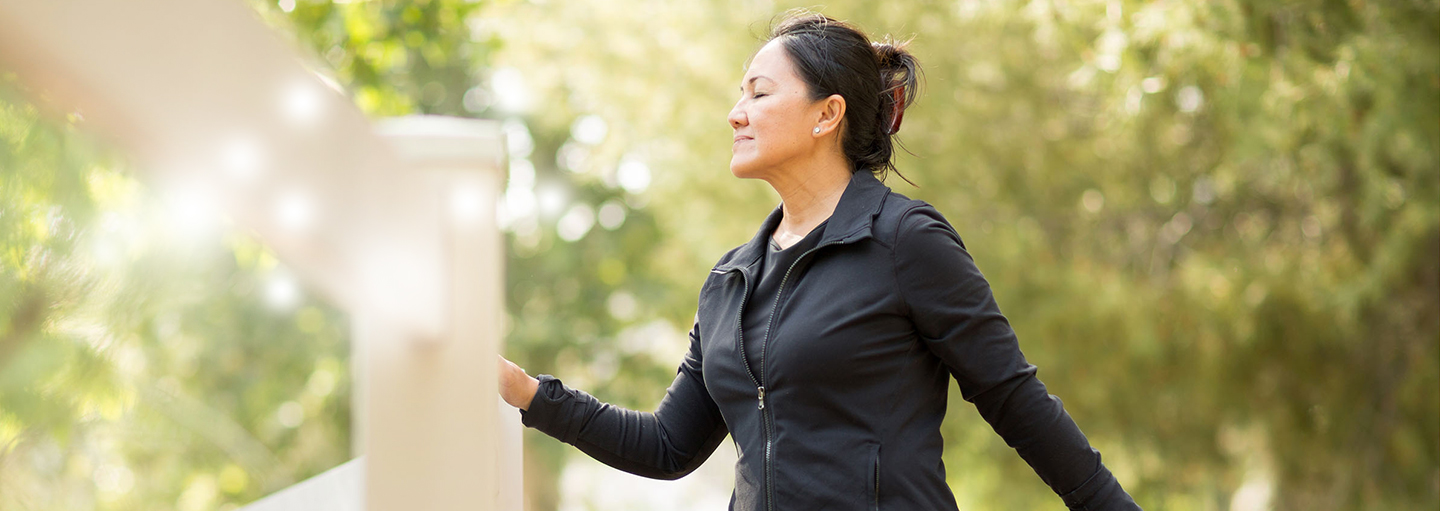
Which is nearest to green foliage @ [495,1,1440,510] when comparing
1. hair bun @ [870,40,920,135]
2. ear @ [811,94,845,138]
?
hair bun @ [870,40,920,135]

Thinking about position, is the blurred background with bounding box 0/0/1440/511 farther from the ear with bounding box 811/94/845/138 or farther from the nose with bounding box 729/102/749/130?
the ear with bounding box 811/94/845/138

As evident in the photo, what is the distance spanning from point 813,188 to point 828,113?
0.38 feet

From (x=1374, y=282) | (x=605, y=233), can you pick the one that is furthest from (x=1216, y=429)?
(x=605, y=233)

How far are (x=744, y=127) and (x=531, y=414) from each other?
541 mm

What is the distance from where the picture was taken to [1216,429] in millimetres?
5816

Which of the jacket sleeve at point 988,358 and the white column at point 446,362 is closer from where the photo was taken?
the white column at point 446,362

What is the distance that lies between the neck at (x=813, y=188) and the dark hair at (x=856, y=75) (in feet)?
0.13

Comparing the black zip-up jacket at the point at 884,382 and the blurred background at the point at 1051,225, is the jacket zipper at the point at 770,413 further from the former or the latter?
the blurred background at the point at 1051,225

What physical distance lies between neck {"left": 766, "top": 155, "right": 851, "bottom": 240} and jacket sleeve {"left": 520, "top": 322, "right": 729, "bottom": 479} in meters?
0.25

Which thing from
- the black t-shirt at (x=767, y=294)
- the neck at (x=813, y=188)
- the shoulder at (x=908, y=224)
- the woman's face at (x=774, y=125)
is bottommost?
the black t-shirt at (x=767, y=294)

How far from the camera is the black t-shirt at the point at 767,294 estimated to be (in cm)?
149

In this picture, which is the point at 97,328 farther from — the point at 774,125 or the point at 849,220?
the point at 849,220

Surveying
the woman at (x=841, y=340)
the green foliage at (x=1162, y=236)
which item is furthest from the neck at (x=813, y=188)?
the green foliage at (x=1162, y=236)

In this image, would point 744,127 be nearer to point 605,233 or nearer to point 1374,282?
point 1374,282
